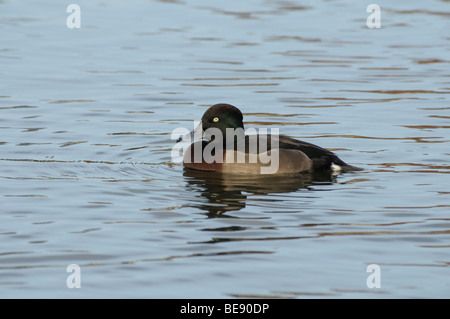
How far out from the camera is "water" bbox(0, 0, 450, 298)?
7555 mm

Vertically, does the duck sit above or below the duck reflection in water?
above

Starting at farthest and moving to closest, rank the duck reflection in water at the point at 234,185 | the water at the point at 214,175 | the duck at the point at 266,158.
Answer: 1. the duck at the point at 266,158
2. the duck reflection in water at the point at 234,185
3. the water at the point at 214,175

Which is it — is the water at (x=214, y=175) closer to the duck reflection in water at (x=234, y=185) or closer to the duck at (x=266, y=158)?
the duck reflection in water at (x=234, y=185)

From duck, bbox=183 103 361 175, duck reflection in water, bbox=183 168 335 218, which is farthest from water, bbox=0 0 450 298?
duck, bbox=183 103 361 175

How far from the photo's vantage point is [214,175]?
36.0ft

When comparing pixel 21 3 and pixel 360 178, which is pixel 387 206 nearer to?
pixel 360 178

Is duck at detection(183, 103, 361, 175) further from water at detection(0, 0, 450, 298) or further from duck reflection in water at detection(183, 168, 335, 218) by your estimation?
water at detection(0, 0, 450, 298)

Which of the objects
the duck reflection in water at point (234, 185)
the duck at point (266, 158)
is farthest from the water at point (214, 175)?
the duck at point (266, 158)

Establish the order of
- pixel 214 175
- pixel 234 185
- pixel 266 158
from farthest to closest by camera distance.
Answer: pixel 214 175
pixel 266 158
pixel 234 185

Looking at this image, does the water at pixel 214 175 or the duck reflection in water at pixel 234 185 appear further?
the duck reflection in water at pixel 234 185

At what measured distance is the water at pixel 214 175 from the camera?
7.55 metres

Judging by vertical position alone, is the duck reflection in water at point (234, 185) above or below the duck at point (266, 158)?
below

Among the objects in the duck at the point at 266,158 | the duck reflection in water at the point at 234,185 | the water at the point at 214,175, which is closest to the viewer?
the water at the point at 214,175

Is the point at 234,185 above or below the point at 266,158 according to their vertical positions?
below
